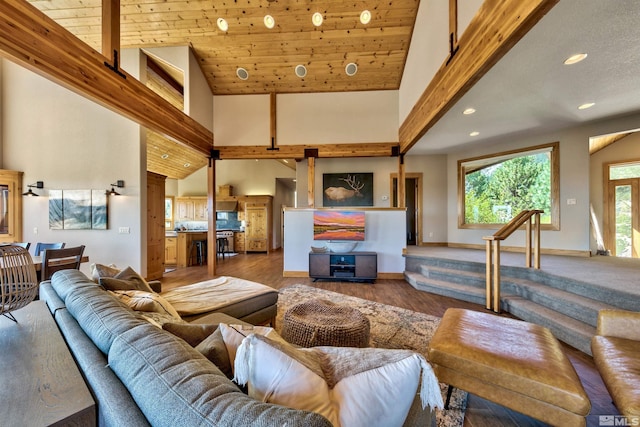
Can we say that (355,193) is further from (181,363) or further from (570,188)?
(181,363)

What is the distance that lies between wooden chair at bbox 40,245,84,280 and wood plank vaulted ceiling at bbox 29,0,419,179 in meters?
4.02

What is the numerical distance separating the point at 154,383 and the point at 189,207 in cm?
1086

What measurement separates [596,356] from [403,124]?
14.8ft

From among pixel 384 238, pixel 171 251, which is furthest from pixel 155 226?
pixel 384 238

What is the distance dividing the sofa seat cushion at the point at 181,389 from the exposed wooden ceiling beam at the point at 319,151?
5107 millimetres

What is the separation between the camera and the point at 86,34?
441 centimetres

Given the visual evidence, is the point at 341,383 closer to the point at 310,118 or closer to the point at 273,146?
the point at 273,146

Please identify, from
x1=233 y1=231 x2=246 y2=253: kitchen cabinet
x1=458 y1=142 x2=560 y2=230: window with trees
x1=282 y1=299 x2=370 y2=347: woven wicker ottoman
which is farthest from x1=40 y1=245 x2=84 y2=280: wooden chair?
x1=458 y1=142 x2=560 y2=230: window with trees

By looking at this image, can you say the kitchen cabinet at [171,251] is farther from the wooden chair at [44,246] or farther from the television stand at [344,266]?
the television stand at [344,266]

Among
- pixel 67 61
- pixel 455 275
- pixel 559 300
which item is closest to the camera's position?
pixel 67 61

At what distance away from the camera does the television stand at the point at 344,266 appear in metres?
4.89

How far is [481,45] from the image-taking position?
2234 mm

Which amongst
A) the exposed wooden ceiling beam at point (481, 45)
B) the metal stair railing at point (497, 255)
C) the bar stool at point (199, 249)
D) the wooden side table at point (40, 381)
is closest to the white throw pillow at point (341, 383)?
the wooden side table at point (40, 381)

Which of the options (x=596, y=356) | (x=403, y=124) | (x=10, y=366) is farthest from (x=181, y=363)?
(x=403, y=124)
